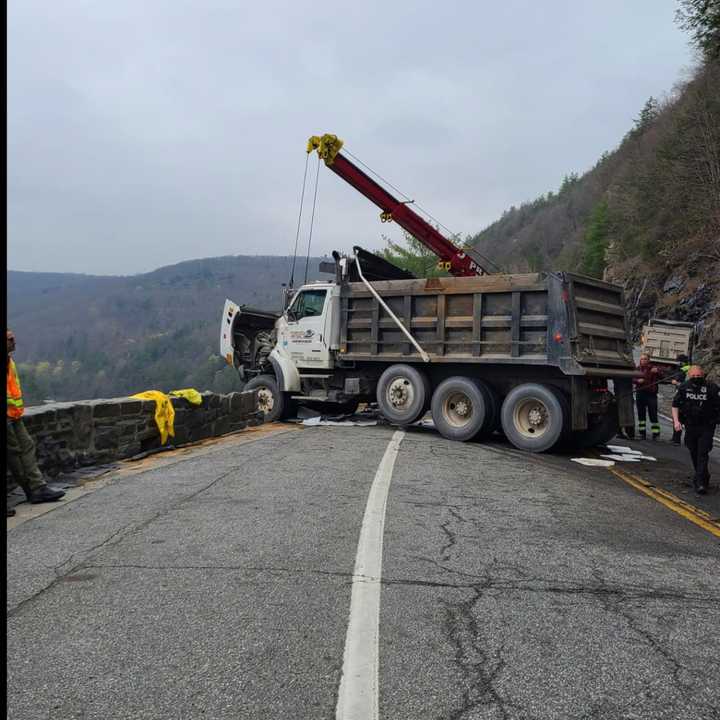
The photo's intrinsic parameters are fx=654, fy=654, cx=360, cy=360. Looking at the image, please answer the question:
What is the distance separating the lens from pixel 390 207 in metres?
14.6

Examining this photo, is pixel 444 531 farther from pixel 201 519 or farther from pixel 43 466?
pixel 43 466

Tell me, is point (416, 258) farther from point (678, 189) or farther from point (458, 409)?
point (458, 409)

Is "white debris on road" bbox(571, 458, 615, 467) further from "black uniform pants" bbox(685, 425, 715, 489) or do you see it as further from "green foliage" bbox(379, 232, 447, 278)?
"green foliage" bbox(379, 232, 447, 278)

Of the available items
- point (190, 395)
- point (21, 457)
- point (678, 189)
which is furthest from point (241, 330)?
point (678, 189)

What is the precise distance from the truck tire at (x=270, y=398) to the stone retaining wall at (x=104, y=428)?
1.93 metres

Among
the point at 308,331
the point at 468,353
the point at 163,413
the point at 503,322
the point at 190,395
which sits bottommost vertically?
the point at 163,413

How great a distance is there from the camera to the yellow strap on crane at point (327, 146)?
13.7 meters

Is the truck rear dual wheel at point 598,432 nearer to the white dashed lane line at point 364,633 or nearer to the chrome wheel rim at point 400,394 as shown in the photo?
the chrome wheel rim at point 400,394

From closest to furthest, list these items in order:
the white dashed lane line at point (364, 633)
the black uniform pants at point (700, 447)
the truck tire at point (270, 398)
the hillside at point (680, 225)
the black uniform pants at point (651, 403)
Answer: the white dashed lane line at point (364, 633) < the black uniform pants at point (700, 447) < the black uniform pants at point (651, 403) < the truck tire at point (270, 398) < the hillside at point (680, 225)

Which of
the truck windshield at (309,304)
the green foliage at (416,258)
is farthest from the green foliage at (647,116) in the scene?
the truck windshield at (309,304)

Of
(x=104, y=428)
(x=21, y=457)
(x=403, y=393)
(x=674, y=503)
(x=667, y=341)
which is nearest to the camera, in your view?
(x=21, y=457)

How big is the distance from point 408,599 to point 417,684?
3.05 feet

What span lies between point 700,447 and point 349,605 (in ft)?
19.1

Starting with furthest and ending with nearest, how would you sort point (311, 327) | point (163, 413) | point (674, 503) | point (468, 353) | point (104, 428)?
1. point (311, 327)
2. point (468, 353)
3. point (163, 413)
4. point (104, 428)
5. point (674, 503)
